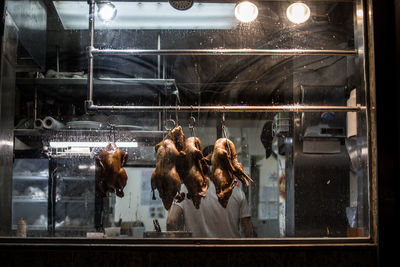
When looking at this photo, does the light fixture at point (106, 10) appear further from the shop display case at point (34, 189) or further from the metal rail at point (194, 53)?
the shop display case at point (34, 189)

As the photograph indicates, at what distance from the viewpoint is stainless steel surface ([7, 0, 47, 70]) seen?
3576 mm

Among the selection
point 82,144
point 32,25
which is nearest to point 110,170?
point 82,144

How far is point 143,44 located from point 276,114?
1.29 metres

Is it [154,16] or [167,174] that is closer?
[167,174]

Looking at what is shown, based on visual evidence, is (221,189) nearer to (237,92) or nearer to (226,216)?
(226,216)

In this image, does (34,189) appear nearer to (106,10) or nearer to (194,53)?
(106,10)

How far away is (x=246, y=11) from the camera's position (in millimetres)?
3838

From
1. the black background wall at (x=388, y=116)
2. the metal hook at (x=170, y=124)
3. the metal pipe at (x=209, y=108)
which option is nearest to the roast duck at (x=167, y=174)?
the metal pipe at (x=209, y=108)

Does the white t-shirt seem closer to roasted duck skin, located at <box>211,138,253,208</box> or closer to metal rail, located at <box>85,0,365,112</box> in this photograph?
roasted duck skin, located at <box>211,138,253,208</box>

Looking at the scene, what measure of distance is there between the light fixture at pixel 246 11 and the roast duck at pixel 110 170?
1.49 m

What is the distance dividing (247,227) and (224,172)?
1.83ft

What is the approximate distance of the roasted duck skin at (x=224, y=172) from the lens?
3.41 meters

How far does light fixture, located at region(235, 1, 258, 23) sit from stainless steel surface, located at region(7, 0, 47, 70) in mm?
1651

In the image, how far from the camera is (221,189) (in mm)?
3402
